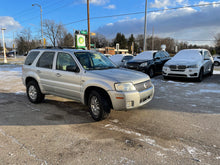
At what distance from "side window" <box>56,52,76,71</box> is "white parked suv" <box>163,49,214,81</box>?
6.80 metres

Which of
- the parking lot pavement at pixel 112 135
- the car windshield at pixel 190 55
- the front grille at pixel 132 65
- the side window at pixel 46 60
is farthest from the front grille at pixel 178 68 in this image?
the side window at pixel 46 60

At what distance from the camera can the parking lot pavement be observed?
9.05 feet

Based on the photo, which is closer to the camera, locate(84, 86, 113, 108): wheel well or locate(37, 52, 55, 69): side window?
locate(84, 86, 113, 108): wheel well

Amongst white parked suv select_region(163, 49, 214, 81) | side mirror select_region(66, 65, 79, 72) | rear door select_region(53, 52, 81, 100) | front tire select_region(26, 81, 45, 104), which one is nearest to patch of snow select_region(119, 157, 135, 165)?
rear door select_region(53, 52, 81, 100)

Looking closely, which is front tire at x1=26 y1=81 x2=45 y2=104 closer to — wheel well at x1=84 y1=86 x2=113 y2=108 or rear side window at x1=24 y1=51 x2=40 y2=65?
rear side window at x1=24 y1=51 x2=40 y2=65

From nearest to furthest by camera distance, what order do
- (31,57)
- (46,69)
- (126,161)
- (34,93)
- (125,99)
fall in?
(126,161), (125,99), (46,69), (34,93), (31,57)

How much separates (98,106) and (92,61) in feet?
4.58

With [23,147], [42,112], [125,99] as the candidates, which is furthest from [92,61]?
[23,147]

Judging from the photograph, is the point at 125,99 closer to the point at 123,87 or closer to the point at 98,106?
the point at 123,87

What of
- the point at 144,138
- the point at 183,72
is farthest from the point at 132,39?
the point at 144,138

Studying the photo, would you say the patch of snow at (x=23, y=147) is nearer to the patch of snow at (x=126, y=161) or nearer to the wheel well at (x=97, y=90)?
the patch of snow at (x=126, y=161)

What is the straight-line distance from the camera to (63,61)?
15.9ft

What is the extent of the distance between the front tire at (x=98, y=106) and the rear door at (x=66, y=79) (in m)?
0.46

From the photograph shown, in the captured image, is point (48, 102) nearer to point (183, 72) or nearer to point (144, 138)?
point (144, 138)
